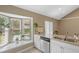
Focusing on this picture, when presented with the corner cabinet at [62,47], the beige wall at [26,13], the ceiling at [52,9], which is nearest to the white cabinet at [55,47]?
the corner cabinet at [62,47]

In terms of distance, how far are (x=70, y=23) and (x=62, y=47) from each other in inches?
14.3

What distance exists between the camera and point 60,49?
132 centimetres

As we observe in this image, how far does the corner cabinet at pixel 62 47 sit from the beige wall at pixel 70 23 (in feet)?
0.58

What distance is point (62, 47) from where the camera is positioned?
1332mm

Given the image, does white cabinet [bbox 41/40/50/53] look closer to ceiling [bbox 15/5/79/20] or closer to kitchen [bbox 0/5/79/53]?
kitchen [bbox 0/5/79/53]

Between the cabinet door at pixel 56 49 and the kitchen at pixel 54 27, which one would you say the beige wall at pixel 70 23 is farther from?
the cabinet door at pixel 56 49

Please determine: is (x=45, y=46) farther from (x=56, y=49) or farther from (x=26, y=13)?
(x=26, y=13)

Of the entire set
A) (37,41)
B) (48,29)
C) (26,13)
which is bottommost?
(37,41)

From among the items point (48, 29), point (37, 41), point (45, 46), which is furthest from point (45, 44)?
point (48, 29)

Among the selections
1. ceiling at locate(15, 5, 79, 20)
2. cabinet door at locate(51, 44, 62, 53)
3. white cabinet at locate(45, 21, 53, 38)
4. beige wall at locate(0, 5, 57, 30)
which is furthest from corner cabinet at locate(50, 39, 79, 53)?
ceiling at locate(15, 5, 79, 20)

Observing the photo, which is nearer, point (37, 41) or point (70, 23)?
point (70, 23)

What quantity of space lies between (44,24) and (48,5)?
0.93 ft
